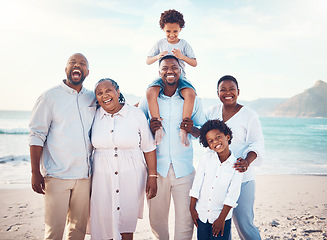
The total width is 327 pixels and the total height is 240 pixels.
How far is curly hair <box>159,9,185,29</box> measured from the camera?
163 inches

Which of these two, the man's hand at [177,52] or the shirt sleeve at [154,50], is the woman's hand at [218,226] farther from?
the shirt sleeve at [154,50]

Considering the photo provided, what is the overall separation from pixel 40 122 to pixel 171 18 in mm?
2408

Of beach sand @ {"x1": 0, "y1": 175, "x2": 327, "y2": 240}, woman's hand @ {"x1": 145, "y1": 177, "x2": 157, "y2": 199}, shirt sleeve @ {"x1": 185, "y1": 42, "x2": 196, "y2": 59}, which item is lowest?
beach sand @ {"x1": 0, "y1": 175, "x2": 327, "y2": 240}

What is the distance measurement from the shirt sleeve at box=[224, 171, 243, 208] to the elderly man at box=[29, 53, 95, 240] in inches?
61.6

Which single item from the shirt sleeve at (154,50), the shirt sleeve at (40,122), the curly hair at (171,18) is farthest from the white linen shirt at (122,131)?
the curly hair at (171,18)

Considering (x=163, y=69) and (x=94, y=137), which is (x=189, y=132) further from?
(x=94, y=137)

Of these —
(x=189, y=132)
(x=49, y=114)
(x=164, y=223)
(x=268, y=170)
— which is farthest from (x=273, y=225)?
(x=268, y=170)

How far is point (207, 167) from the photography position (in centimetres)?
305

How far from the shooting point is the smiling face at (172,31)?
4141 mm

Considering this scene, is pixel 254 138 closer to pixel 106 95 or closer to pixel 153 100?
pixel 153 100

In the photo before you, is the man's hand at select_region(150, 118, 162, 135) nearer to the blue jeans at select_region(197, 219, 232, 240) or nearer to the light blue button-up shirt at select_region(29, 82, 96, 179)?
the light blue button-up shirt at select_region(29, 82, 96, 179)

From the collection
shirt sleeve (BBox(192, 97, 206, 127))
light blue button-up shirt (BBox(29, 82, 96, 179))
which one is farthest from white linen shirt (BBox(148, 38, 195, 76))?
light blue button-up shirt (BBox(29, 82, 96, 179))

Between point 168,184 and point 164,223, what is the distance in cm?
50

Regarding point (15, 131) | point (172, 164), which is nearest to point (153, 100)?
point (172, 164)
